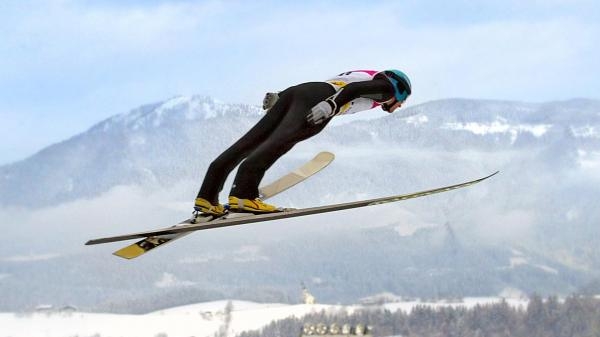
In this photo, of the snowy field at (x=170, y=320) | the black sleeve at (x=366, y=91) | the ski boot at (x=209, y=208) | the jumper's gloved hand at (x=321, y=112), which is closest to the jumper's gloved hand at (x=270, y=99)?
the jumper's gloved hand at (x=321, y=112)

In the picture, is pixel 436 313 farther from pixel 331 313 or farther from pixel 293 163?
pixel 293 163

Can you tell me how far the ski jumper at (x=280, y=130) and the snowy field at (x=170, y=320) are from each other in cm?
8845

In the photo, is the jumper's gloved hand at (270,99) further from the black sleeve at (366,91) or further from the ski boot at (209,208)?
the ski boot at (209,208)

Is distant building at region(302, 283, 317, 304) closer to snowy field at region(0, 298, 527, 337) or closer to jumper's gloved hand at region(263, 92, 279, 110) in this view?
snowy field at region(0, 298, 527, 337)

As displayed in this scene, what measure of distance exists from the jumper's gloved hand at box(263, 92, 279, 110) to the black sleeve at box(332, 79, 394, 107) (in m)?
0.71

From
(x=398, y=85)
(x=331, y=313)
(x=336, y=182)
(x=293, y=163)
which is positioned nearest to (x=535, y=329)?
(x=331, y=313)

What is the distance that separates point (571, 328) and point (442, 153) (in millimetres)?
66230

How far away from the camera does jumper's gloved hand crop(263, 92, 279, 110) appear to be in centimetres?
1227

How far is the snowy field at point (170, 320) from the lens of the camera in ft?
332

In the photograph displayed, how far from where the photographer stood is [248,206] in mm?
11898

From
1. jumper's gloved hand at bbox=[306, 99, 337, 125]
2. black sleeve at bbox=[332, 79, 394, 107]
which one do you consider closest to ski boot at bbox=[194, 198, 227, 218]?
jumper's gloved hand at bbox=[306, 99, 337, 125]

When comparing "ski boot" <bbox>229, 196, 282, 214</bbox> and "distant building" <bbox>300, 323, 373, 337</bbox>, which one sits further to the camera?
"distant building" <bbox>300, 323, 373, 337</bbox>

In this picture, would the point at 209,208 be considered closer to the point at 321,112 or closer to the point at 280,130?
the point at 280,130

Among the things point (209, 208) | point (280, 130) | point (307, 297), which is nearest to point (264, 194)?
point (209, 208)
